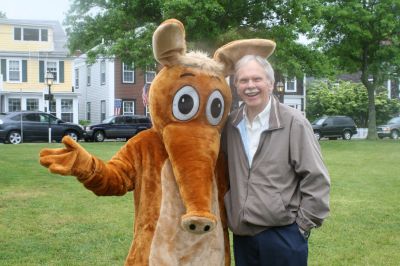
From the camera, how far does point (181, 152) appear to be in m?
2.96

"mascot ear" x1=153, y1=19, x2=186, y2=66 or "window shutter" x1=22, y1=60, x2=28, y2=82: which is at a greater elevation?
"window shutter" x1=22, y1=60, x2=28, y2=82

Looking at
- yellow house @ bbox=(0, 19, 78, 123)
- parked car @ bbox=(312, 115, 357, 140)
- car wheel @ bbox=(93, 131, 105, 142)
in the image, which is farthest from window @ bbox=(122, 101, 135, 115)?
parked car @ bbox=(312, 115, 357, 140)

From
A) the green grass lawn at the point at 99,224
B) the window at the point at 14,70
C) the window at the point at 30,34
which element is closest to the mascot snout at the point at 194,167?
the green grass lawn at the point at 99,224

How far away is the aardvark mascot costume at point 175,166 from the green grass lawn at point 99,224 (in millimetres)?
2725

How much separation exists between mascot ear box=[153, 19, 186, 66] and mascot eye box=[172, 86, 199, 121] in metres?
0.19

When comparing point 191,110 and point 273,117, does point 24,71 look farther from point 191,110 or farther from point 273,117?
point 273,117

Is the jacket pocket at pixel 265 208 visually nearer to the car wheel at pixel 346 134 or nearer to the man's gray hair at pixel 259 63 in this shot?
the man's gray hair at pixel 259 63

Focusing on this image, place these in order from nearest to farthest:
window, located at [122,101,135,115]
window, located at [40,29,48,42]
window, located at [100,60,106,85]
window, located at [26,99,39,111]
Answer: window, located at [26,99,39,111]
window, located at [40,29,48,42]
window, located at [122,101,135,115]
window, located at [100,60,106,85]

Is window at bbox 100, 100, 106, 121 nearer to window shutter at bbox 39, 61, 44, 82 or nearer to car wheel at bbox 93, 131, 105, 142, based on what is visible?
window shutter at bbox 39, 61, 44, 82


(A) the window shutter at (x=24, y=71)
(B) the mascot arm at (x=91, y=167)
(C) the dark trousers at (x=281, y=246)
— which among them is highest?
(A) the window shutter at (x=24, y=71)

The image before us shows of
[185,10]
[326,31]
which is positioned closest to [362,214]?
[185,10]

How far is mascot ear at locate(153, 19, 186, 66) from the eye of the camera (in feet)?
9.93

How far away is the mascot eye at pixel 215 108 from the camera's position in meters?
3.10

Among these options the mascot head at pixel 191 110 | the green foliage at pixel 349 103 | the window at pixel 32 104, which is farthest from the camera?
the green foliage at pixel 349 103
